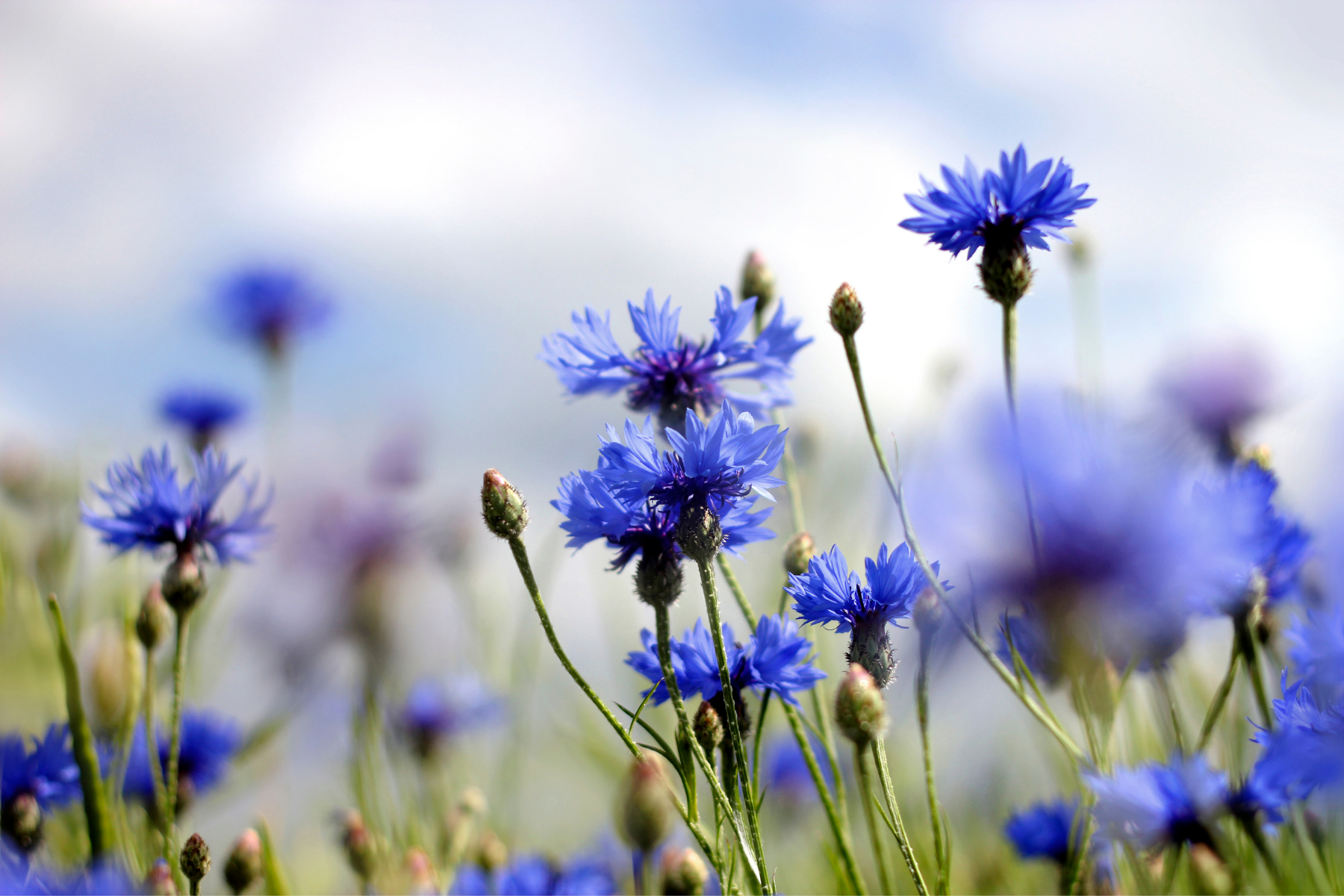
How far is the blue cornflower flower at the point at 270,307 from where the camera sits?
2.06 metres

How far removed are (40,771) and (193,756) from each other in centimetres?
30

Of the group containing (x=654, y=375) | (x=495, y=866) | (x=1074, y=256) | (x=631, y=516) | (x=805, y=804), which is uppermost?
(x=1074, y=256)

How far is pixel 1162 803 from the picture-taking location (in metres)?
0.57

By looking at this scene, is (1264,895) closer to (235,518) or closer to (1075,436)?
(1075,436)

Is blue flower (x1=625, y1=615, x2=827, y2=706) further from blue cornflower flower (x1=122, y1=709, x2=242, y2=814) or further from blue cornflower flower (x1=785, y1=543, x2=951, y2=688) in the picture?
blue cornflower flower (x1=122, y1=709, x2=242, y2=814)

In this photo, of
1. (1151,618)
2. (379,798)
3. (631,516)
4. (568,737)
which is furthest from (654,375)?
(568,737)

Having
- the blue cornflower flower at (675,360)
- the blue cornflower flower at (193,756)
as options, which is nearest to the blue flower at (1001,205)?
the blue cornflower flower at (675,360)

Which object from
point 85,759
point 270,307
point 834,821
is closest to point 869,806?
point 834,821

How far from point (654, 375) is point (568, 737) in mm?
958

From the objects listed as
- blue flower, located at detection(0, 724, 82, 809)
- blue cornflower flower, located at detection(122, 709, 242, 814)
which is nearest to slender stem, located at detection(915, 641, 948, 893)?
blue flower, located at detection(0, 724, 82, 809)

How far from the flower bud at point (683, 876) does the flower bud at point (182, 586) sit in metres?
0.52

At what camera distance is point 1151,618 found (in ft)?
1.59

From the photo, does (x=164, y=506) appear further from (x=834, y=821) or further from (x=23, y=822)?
(x=834, y=821)

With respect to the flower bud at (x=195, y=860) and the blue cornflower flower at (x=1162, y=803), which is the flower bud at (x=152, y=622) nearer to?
the flower bud at (x=195, y=860)
